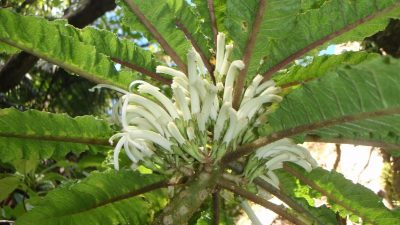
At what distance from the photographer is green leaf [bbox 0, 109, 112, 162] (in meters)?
1.65

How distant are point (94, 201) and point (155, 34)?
26.6 inches

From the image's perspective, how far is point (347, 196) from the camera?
1.77 meters

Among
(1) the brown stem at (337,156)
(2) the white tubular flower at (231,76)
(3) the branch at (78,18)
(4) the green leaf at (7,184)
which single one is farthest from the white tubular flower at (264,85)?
(3) the branch at (78,18)

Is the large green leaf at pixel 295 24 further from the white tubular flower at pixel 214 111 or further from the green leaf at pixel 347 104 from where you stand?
the green leaf at pixel 347 104

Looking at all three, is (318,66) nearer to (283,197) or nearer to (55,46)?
(283,197)

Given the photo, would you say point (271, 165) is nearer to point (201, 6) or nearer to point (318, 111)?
point (318, 111)

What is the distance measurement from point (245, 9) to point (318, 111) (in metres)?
0.44

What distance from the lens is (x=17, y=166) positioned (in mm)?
3408

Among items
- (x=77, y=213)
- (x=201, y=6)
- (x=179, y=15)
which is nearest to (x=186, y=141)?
(x=77, y=213)

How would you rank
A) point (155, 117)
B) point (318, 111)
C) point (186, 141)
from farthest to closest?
point (155, 117)
point (186, 141)
point (318, 111)

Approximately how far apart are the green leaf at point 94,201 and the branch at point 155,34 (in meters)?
0.48

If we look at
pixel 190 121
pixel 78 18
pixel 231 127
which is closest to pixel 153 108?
pixel 190 121

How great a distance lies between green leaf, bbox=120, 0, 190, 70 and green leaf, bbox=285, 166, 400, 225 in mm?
638

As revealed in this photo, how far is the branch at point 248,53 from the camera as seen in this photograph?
1.49 m
